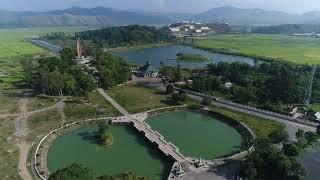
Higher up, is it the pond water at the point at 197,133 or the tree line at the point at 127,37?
the tree line at the point at 127,37

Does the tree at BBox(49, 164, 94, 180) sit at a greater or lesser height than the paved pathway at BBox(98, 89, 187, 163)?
greater

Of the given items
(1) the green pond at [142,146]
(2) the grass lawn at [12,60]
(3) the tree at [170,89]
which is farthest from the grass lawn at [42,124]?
(2) the grass lawn at [12,60]

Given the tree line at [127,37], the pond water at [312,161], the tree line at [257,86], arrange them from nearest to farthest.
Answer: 1. the pond water at [312,161]
2. the tree line at [257,86]
3. the tree line at [127,37]

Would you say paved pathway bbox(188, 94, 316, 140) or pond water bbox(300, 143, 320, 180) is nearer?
pond water bbox(300, 143, 320, 180)

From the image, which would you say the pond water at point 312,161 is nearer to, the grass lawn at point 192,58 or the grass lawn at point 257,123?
the grass lawn at point 257,123

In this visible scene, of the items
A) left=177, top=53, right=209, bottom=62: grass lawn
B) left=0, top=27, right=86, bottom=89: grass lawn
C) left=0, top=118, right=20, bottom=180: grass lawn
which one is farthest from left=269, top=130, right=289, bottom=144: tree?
left=177, top=53, right=209, bottom=62: grass lawn

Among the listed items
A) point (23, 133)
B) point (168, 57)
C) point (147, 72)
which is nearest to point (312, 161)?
point (23, 133)

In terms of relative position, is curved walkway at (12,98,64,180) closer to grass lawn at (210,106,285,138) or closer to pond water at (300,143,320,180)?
grass lawn at (210,106,285,138)

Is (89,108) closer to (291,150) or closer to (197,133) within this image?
(197,133)
